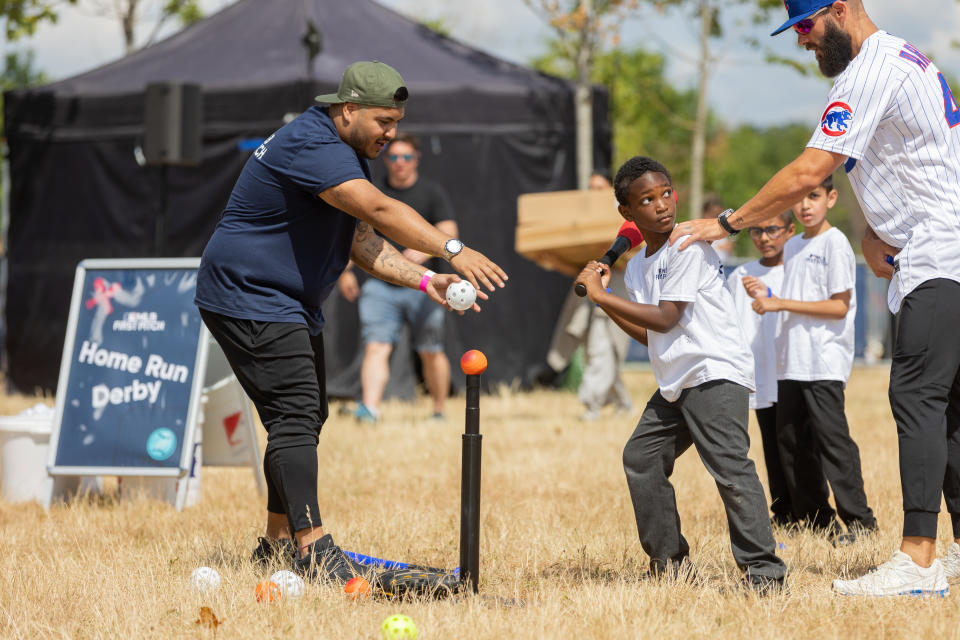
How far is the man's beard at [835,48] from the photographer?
12.9 ft

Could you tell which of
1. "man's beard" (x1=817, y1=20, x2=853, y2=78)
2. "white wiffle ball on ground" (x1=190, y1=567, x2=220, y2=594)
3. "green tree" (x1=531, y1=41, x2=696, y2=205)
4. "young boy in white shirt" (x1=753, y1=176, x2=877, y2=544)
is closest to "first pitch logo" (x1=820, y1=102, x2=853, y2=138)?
"man's beard" (x1=817, y1=20, x2=853, y2=78)

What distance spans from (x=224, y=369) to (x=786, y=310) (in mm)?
3307

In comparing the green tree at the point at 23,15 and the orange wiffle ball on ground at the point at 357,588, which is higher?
the green tree at the point at 23,15

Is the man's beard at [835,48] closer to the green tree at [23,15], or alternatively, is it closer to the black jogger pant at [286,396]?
the black jogger pant at [286,396]

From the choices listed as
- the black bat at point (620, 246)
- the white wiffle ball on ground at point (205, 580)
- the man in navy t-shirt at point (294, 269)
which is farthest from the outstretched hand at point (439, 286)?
the white wiffle ball on ground at point (205, 580)

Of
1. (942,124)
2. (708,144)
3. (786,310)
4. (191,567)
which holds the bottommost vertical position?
(191,567)

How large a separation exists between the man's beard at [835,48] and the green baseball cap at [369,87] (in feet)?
4.96

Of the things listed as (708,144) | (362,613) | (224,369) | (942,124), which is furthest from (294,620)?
(708,144)

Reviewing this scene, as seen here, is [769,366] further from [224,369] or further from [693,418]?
[224,369]

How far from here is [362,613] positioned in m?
3.71

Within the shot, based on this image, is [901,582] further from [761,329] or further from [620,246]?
[761,329]

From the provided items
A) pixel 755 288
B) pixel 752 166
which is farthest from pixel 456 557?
pixel 752 166

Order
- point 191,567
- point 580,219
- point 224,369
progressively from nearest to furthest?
1. point 191,567
2. point 224,369
3. point 580,219

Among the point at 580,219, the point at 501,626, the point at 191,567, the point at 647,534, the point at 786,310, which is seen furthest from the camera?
the point at 580,219
